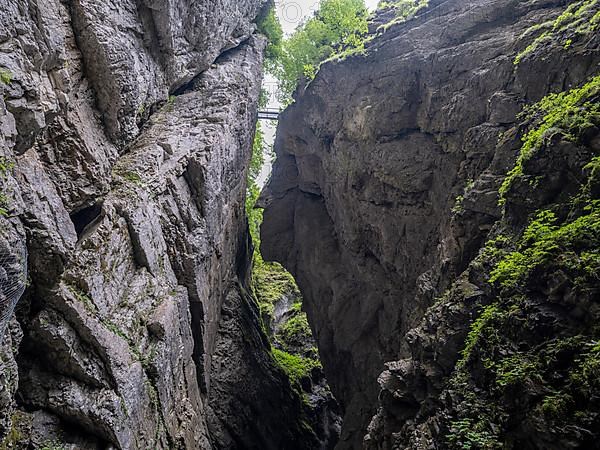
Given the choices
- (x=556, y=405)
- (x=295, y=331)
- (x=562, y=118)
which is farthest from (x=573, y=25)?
Answer: (x=295, y=331)

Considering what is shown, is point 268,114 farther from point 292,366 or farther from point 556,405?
point 556,405

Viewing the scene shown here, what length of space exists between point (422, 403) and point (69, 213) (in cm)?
678

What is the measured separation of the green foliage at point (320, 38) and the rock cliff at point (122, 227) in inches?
183

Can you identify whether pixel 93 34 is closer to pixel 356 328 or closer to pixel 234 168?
pixel 234 168

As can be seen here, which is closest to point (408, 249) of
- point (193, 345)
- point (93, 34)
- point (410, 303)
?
point (410, 303)

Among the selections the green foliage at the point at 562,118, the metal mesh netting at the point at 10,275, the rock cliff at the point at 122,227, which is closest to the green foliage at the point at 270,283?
the rock cliff at the point at 122,227

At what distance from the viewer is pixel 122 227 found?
7.65m

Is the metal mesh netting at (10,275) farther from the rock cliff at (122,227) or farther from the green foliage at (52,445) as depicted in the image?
the green foliage at (52,445)

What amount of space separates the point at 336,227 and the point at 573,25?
1061cm

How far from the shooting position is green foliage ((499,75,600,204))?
604 centimetres

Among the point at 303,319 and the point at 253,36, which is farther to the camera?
the point at 303,319

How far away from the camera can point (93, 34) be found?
751cm

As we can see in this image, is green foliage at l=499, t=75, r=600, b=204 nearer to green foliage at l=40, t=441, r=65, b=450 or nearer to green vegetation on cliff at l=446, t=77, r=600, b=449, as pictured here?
green vegetation on cliff at l=446, t=77, r=600, b=449

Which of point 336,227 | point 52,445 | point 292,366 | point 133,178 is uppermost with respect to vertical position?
point 336,227
